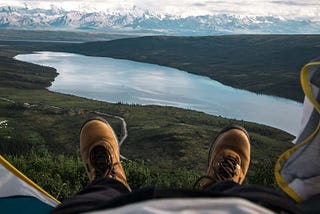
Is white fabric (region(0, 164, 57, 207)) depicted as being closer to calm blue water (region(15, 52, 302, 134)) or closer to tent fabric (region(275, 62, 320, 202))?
tent fabric (region(275, 62, 320, 202))

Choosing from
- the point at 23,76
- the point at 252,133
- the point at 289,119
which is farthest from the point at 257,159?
the point at 23,76

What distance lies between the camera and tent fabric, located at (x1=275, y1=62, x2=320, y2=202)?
2900 millimetres

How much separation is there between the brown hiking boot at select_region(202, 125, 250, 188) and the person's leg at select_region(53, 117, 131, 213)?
1.10 meters

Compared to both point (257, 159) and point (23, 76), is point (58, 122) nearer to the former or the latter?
point (257, 159)

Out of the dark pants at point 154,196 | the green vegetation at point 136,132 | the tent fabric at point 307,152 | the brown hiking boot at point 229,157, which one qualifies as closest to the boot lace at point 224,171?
the brown hiking boot at point 229,157

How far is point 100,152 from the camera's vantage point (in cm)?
502

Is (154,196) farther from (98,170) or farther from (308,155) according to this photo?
(98,170)

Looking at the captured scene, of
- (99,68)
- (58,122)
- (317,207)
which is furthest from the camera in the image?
(99,68)

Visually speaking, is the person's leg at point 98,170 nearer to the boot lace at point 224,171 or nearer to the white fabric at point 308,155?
the boot lace at point 224,171

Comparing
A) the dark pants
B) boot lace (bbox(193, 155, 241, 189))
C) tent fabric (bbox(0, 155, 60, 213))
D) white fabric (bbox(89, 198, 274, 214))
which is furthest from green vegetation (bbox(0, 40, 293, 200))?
white fabric (bbox(89, 198, 274, 214))

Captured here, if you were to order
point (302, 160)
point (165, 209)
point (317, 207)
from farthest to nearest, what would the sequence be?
point (302, 160) < point (317, 207) < point (165, 209)

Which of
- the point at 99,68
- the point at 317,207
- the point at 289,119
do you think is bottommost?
the point at 99,68

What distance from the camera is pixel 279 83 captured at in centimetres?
14038

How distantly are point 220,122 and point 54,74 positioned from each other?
83.7 meters
